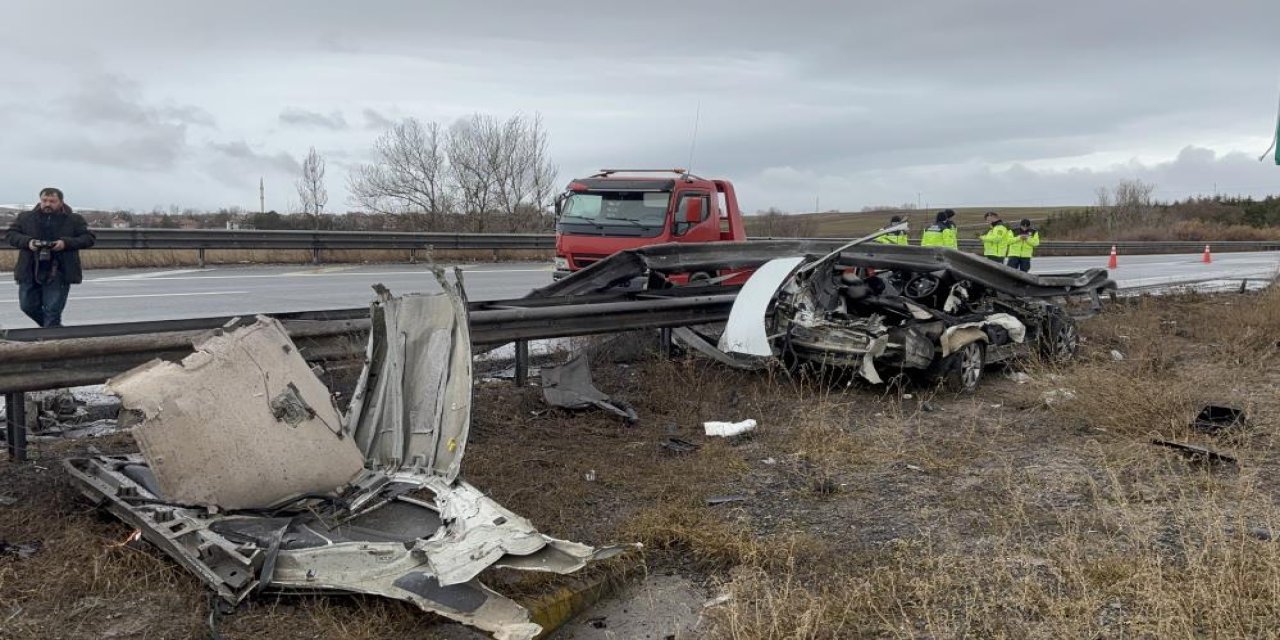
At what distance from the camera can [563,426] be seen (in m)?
6.04

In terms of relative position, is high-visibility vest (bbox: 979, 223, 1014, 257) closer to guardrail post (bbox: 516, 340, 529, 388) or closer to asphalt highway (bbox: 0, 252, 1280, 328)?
asphalt highway (bbox: 0, 252, 1280, 328)

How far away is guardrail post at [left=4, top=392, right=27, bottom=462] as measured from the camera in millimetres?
4416

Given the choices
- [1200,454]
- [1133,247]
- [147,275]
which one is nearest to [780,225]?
[1133,247]

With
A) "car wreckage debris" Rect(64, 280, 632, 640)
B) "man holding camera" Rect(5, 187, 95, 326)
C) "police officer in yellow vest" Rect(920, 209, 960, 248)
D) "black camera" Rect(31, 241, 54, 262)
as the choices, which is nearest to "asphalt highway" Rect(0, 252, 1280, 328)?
"man holding camera" Rect(5, 187, 95, 326)

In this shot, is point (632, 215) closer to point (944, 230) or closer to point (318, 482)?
point (944, 230)

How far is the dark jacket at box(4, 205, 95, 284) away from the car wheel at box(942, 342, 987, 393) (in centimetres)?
830

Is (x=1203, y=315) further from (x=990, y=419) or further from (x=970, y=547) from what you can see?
(x=970, y=547)

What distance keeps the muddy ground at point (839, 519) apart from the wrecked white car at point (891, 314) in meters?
0.36

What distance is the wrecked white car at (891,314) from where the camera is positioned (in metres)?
7.15

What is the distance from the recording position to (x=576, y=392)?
6438 millimetres

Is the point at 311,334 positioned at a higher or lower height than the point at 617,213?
lower

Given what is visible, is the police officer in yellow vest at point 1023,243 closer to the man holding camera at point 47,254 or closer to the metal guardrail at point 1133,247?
the metal guardrail at point 1133,247

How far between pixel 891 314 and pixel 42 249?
797cm

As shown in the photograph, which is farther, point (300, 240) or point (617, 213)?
point (300, 240)
